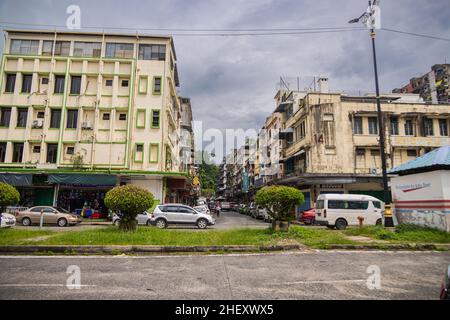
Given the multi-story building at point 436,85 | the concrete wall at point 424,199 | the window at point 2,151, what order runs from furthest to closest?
the multi-story building at point 436,85, the window at point 2,151, the concrete wall at point 424,199

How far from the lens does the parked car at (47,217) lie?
742 inches

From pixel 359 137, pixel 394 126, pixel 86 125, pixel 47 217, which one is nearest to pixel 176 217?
pixel 47 217

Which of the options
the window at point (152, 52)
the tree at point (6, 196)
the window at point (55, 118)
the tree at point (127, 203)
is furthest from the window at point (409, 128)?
the window at point (55, 118)

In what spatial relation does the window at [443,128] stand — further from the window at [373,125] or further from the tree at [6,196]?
the tree at [6,196]

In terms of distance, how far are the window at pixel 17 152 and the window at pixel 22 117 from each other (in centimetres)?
208

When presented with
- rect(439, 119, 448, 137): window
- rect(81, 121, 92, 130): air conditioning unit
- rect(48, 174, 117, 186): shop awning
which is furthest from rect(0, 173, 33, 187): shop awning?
rect(439, 119, 448, 137): window

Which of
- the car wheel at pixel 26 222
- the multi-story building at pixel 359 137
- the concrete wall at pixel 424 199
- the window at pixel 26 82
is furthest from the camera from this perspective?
the multi-story building at pixel 359 137

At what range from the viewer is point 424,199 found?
45.8ft

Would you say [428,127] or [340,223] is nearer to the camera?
[340,223]

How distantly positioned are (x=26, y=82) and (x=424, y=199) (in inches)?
1393

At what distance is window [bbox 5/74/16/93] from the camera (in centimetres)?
2817

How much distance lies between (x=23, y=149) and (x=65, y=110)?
551cm

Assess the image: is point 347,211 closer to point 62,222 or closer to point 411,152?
point 411,152
